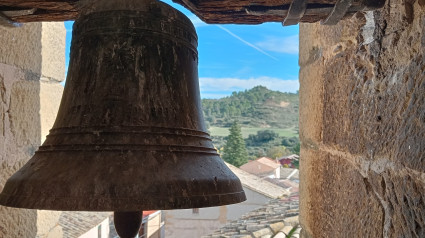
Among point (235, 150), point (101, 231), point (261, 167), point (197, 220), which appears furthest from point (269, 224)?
point (235, 150)

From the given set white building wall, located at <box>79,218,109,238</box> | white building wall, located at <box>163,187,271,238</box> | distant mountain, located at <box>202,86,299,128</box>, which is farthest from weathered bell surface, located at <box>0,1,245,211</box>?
distant mountain, located at <box>202,86,299,128</box>

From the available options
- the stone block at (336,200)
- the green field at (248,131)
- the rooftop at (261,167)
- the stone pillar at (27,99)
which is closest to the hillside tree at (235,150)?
the green field at (248,131)

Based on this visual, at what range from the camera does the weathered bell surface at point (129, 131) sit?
0.95 metres

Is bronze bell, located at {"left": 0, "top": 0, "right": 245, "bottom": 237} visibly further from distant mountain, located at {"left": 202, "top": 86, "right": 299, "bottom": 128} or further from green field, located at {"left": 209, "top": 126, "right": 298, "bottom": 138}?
distant mountain, located at {"left": 202, "top": 86, "right": 299, "bottom": 128}

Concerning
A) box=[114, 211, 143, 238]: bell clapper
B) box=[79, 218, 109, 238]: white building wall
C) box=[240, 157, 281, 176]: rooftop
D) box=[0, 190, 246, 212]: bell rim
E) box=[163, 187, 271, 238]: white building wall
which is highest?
box=[0, 190, 246, 212]: bell rim

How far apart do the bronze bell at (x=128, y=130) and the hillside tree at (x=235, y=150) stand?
26388 mm

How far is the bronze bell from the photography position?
3.13 feet

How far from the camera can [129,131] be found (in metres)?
1.05

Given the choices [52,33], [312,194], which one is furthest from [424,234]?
[52,33]

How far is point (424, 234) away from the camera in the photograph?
0.88 metres

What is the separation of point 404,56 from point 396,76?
49mm

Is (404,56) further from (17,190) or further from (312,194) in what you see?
(17,190)

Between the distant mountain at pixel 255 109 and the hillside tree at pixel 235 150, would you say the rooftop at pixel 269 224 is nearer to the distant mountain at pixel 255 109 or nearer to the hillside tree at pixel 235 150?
the hillside tree at pixel 235 150

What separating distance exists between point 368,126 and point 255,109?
39.0 meters
